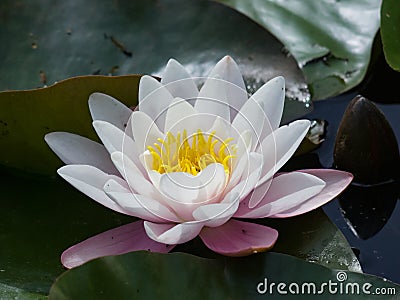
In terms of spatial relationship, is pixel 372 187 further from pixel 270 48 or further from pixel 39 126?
pixel 39 126

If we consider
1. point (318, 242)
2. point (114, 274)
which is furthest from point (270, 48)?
point (114, 274)

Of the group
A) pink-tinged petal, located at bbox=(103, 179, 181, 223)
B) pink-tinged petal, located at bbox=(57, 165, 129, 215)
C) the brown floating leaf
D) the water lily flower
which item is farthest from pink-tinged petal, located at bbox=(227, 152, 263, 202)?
the brown floating leaf

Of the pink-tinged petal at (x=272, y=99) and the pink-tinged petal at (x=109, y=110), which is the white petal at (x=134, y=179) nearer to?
the pink-tinged petal at (x=109, y=110)

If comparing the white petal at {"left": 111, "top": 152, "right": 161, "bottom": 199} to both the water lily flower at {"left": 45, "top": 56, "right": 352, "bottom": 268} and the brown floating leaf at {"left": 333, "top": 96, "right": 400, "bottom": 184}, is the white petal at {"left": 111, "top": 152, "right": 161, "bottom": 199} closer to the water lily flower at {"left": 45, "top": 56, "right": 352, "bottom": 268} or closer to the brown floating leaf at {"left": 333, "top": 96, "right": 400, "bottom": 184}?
the water lily flower at {"left": 45, "top": 56, "right": 352, "bottom": 268}

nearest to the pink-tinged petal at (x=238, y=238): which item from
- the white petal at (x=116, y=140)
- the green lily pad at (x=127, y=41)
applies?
the white petal at (x=116, y=140)

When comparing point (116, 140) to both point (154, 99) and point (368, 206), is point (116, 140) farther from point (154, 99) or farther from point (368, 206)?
point (368, 206)

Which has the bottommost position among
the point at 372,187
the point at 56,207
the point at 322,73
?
the point at 56,207

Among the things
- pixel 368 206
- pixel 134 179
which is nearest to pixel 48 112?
pixel 134 179
